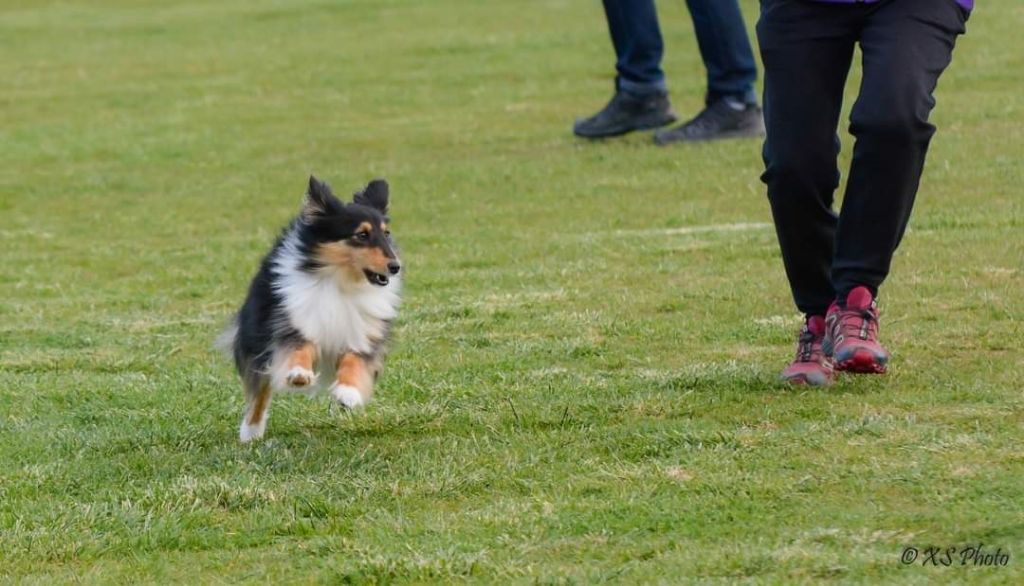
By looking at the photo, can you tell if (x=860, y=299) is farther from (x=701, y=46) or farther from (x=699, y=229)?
(x=701, y=46)

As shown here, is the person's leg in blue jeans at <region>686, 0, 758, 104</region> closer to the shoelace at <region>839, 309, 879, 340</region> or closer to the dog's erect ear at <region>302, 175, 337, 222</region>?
the dog's erect ear at <region>302, 175, 337, 222</region>

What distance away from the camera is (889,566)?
393cm

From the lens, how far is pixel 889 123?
216 inches

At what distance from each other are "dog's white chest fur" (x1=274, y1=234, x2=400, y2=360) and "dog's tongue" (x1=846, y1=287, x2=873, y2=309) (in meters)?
1.70

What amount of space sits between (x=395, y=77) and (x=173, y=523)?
14.1 m

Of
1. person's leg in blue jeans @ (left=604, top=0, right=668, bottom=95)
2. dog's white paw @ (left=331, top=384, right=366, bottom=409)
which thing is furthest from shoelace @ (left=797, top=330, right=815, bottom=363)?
person's leg in blue jeans @ (left=604, top=0, right=668, bottom=95)

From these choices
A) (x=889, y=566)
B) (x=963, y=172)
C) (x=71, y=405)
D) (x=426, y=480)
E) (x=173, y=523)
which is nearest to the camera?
(x=889, y=566)

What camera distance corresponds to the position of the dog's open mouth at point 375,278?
5980 mm

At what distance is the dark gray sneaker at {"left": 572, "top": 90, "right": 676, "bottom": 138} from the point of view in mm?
13133

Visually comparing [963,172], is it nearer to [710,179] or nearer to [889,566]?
[710,179]

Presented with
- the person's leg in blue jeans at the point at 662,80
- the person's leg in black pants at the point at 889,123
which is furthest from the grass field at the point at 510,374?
the person's leg in black pants at the point at 889,123

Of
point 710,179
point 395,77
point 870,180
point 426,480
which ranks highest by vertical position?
point 870,180

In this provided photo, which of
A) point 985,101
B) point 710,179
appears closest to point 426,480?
point 710,179

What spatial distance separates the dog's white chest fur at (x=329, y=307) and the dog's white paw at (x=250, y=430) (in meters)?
0.34
